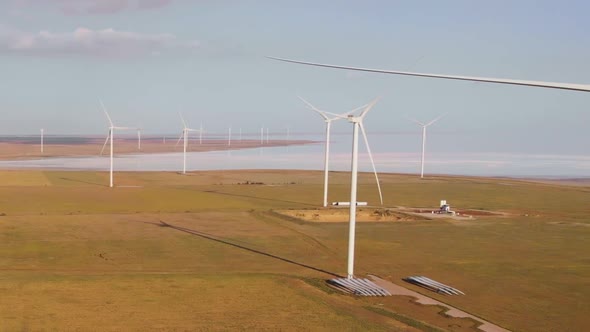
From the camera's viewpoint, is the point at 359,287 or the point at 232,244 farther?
the point at 232,244

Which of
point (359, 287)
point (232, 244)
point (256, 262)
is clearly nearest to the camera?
point (359, 287)

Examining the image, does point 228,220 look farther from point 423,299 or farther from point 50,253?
point 423,299

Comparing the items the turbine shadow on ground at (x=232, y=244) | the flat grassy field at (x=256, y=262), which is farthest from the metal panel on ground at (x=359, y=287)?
the turbine shadow on ground at (x=232, y=244)

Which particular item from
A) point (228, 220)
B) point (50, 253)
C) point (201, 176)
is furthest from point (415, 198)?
point (50, 253)

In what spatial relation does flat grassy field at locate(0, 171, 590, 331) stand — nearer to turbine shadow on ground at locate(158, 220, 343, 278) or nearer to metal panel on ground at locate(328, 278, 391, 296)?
turbine shadow on ground at locate(158, 220, 343, 278)

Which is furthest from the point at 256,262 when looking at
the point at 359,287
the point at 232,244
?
the point at 359,287

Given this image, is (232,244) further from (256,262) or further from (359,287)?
(359,287)

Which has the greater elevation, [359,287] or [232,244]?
[359,287]

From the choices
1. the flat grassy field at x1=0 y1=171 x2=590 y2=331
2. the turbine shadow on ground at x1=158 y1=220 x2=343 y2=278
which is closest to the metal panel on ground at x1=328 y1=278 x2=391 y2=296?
the flat grassy field at x1=0 y1=171 x2=590 y2=331
